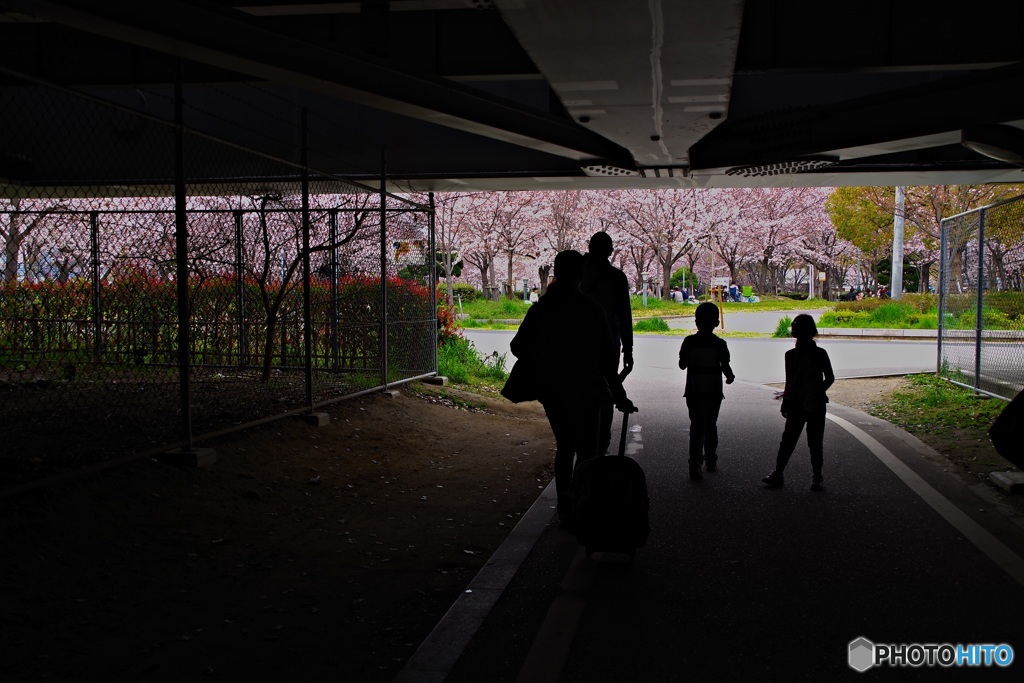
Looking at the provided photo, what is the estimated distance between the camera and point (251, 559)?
5.38 m

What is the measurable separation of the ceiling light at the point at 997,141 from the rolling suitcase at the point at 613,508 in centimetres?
597

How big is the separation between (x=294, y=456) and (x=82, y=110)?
8.15 meters

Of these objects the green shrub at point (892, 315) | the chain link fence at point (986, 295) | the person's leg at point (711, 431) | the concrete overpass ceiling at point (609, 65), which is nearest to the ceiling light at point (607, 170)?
the concrete overpass ceiling at point (609, 65)

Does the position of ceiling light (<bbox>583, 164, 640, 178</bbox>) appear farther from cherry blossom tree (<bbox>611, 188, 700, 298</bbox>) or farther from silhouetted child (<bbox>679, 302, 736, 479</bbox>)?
cherry blossom tree (<bbox>611, 188, 700, 298</bbox>)

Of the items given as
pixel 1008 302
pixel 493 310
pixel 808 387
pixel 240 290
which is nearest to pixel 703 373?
pixel 808 387

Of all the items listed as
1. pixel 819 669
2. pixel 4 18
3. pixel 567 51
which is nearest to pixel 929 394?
pixel 567 51

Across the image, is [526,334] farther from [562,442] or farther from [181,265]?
[181,265]

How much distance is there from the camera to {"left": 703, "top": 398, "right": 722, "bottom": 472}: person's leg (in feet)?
24.7

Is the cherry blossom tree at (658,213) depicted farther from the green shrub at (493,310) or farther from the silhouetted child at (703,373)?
the silhouetted child at (703,373)

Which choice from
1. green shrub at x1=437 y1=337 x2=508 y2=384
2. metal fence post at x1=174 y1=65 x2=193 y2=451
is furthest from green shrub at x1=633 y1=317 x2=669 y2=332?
metal fence post at x1=174 y1=65 x2=193 y2=451

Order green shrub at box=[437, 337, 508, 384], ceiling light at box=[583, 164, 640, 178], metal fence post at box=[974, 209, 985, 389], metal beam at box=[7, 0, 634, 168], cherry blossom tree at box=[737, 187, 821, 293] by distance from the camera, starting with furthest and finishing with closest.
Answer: cherry blossom tree at box=[737, 187, 821, 293] → green shrub at box=[437, 337, 508, 384] → ceiling light at box=[583, 164, 640, 178] → metal fence post at box=[974, 209, 985, 389] → metal beam at box=[7, 0, 634, 168]

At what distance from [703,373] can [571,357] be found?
2.36 metres

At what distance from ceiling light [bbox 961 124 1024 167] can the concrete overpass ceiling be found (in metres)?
0.16

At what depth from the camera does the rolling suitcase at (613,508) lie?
5.06 metres
